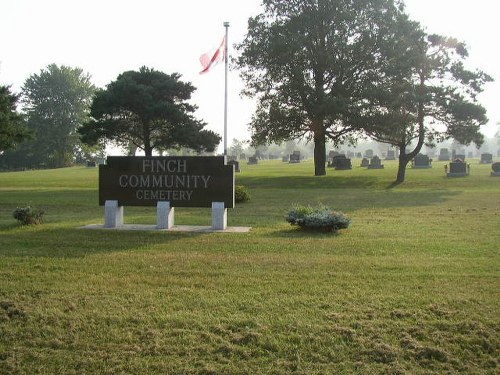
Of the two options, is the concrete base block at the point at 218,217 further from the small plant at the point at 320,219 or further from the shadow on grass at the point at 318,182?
the shadow on grass at the point at 318,182

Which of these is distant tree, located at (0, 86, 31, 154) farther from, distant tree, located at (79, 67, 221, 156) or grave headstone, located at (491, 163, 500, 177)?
grave headstone, located at (491, 163, 500, 177)

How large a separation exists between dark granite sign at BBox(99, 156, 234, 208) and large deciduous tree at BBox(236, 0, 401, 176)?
66.0ft

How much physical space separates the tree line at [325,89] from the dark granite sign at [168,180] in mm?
18431

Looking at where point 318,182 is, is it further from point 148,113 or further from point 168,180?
point 168,180

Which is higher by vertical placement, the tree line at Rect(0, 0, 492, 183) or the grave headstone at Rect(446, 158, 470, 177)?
the tree line at Rect(0, 0, 492, 183)

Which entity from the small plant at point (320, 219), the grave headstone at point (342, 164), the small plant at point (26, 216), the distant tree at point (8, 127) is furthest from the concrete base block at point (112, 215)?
the grave headstone at point (342, 164)

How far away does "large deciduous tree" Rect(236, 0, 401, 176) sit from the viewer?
32000 mm

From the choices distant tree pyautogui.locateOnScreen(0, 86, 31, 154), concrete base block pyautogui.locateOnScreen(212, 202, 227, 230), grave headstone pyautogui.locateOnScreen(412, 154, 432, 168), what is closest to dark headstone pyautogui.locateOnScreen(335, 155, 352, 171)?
grave headstone pyautogui.locateOnScreen(412, 154, 432, 168)

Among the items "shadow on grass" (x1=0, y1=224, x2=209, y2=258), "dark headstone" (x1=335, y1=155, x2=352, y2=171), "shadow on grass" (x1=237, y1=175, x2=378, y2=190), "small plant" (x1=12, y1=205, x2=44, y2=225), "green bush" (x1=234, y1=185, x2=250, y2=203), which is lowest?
"shadow on grass" (x1=0, y1=224, x2=209, y2=258)

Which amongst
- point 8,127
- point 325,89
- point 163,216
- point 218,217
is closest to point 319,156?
point 325,89

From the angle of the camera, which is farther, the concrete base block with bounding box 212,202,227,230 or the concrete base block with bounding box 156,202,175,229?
the concrete base block with bounding box 156,202,175,229

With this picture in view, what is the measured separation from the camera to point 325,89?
34156 mm

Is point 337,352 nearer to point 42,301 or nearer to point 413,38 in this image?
point 42,301

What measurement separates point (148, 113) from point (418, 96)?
16.0 m
